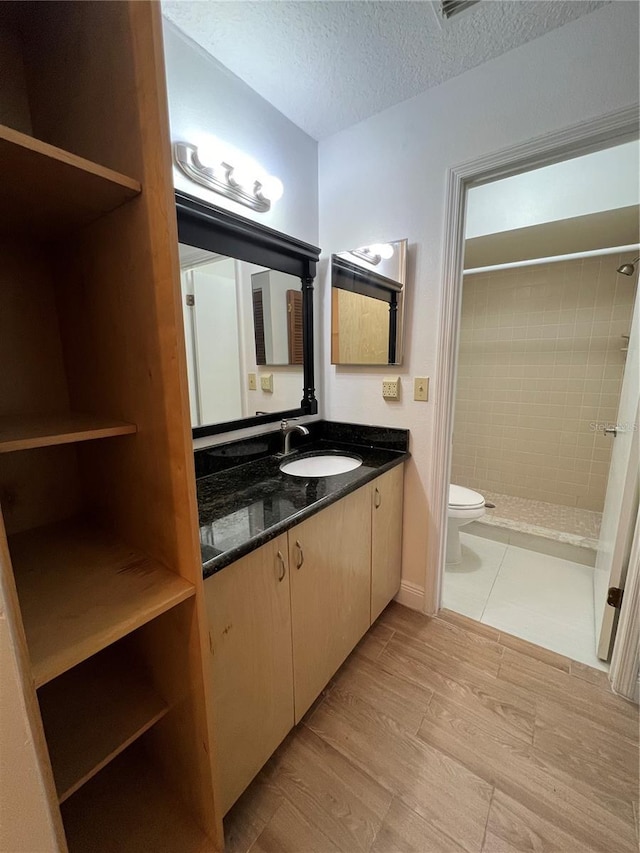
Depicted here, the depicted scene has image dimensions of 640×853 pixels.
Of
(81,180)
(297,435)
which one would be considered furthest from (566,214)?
(81,180)

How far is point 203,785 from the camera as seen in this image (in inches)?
33.0

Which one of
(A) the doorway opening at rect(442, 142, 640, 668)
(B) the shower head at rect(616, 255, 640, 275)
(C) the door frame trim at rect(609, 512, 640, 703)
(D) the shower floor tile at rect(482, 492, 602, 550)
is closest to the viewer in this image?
(C) the door frame trim at rect(609, 512, 640, 703)

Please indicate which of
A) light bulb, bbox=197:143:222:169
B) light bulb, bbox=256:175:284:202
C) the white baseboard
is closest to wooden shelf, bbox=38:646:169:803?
the white baseboard

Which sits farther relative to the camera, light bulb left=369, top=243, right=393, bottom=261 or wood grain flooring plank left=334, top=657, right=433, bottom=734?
light bulb left=369, top=243, right=393, bottom=261

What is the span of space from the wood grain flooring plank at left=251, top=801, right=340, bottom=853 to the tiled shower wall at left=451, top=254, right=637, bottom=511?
2.81 m

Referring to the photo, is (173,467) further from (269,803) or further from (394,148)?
(394,148)

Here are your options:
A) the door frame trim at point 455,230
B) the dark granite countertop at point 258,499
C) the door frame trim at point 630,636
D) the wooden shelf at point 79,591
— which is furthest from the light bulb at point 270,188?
the door frame trim at point 630,636

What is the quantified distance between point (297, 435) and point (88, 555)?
3.68ft

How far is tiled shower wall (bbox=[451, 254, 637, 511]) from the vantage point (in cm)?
264

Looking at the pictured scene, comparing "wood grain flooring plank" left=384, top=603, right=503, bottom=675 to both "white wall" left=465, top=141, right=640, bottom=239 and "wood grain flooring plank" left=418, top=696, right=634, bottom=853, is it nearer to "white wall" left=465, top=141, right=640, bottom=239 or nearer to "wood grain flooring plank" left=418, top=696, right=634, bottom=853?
"wood grain flooring plank" left=418, top=696, right=634, bottom=853

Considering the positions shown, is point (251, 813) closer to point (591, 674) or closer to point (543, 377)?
point (591, 674)

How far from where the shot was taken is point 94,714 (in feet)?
2.60

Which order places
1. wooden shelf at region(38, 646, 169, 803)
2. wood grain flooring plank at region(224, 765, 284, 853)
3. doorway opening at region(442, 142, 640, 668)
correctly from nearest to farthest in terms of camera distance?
wooden shelf at region(38, 646, 169, 803) → wood grain flooring plank at region(224, 765, 284, 853) → doorway opening at region(442, 142, 640, 668)

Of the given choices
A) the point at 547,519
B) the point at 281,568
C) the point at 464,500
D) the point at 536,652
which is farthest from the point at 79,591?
the point at 547,519
